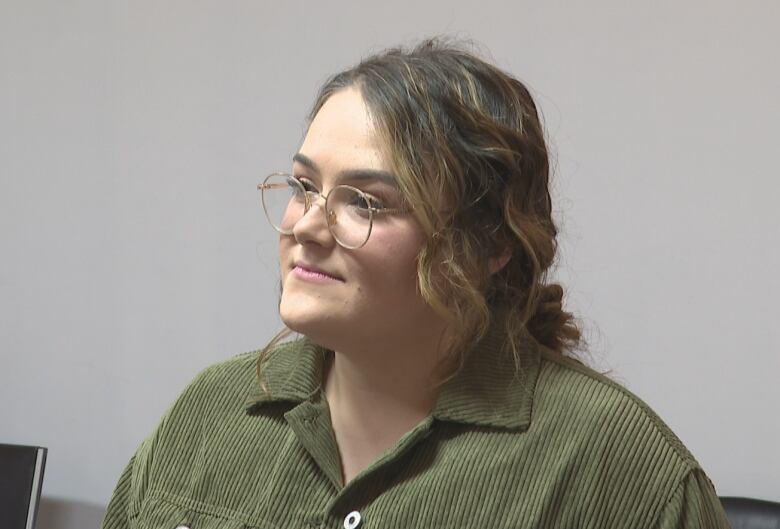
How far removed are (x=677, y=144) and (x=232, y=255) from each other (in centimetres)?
105

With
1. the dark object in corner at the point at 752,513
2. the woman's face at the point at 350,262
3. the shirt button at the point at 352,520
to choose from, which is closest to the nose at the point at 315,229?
the woman's face at the point at 350,262

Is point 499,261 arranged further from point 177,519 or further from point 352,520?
point 177,519

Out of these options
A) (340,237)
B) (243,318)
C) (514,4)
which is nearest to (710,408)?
(514,4)

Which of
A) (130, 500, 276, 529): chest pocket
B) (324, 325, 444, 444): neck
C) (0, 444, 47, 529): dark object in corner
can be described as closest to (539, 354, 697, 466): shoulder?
(324, 325, 444, 444): neck

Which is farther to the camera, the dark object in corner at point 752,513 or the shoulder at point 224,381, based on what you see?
the dark object in corner at point 752,513

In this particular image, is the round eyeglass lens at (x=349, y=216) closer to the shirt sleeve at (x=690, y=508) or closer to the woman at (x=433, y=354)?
the woman at (x=433, y=354)

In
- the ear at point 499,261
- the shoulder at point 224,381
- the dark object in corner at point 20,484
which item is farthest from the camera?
the dark object in corner at point 20,484

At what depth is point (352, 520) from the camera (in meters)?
1.26

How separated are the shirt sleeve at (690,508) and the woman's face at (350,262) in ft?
1.11

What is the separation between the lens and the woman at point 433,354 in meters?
1.21

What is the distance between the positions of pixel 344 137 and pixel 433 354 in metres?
0.26

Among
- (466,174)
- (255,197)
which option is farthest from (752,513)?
(255,197)

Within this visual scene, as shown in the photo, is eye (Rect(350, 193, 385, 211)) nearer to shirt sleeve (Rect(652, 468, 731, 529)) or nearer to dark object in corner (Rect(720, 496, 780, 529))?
shirt sleeve (Rect(652, 468, 731, 529))

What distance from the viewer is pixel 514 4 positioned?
7.84ft
